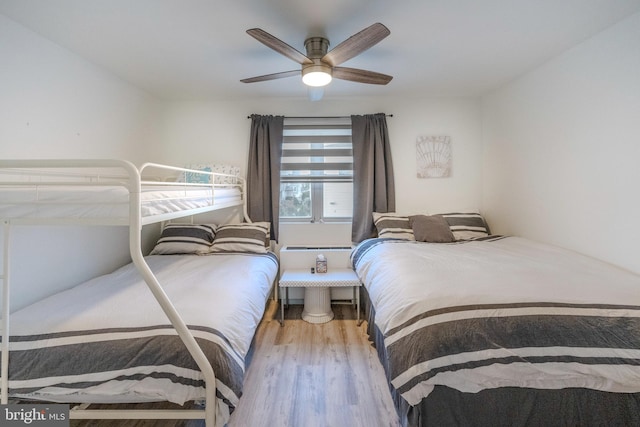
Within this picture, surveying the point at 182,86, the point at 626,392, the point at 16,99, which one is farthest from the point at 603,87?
the point at 16,99

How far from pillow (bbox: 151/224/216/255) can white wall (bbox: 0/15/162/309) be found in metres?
0.32

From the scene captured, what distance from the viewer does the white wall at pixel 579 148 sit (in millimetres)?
1733

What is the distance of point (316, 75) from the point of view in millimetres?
1863

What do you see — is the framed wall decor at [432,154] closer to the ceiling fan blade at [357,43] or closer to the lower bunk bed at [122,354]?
the ceiling fan blade at [357,43]

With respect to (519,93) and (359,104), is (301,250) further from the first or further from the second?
(519,93)

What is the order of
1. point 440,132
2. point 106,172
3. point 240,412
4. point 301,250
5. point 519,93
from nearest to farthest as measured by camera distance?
1. point 240,412
2. point 106,172
3. point 519,93
4. point 301,250
5. point 440,132

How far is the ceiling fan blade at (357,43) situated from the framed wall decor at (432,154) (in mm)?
1746

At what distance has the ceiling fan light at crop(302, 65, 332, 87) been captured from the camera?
1.82m

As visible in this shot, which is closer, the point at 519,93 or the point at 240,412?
the point at 240,412

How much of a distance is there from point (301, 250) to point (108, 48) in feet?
7.43

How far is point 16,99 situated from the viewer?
1.66 meters

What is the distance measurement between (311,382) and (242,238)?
1.47 metres

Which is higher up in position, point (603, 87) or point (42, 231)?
point (603, 87)

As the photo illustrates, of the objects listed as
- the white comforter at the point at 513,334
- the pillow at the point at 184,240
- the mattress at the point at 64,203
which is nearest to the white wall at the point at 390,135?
the pillow at the point at 184,240
